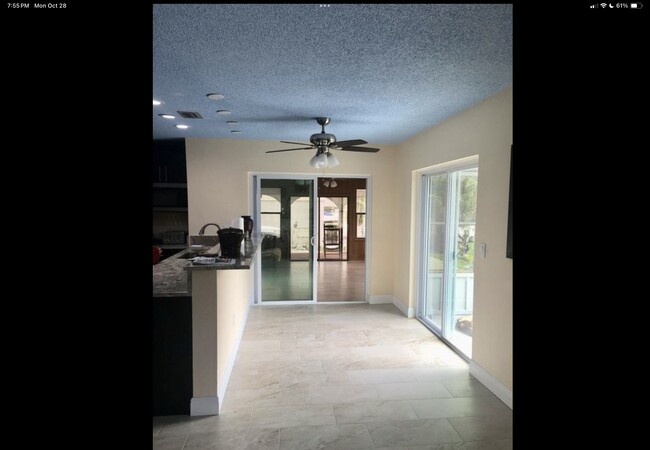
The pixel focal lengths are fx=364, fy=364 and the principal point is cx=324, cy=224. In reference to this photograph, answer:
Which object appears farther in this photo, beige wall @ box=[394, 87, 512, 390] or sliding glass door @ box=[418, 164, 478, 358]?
sliding glass door @ box=[418, 164, 478, 358]

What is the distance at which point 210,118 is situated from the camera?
4.05 metres

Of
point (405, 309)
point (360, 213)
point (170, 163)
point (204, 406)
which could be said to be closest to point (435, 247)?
point (405, 309)

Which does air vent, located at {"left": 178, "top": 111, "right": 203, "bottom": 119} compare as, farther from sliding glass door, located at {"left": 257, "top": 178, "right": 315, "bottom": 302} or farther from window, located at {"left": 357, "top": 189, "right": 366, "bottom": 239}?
window, located at {"left": 357, "top": 189, "right": 366, "bottom": 239}

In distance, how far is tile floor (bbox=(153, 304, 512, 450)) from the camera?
2488mm

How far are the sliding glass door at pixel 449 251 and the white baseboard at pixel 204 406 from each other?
259cm

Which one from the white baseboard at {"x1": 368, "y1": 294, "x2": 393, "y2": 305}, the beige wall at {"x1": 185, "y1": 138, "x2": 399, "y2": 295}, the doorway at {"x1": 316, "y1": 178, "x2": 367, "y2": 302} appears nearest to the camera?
the beige wall at {"x1": 185, "y1": 138, "x2": 399, "y2": 295}

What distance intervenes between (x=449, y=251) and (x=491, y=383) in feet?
5.15

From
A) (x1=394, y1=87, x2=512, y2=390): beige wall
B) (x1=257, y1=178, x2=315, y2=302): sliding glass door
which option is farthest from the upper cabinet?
(x1=394, y1=87, x2=512, y2=390): beige wall

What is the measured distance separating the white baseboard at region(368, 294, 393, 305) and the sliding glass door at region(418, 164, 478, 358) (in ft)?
3.08

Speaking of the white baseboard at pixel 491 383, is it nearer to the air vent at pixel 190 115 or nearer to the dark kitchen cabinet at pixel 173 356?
the dark kitchen cabinet at pixel 173 356

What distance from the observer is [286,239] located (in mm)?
5980

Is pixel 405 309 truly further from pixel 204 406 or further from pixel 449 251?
pixel 204 406
